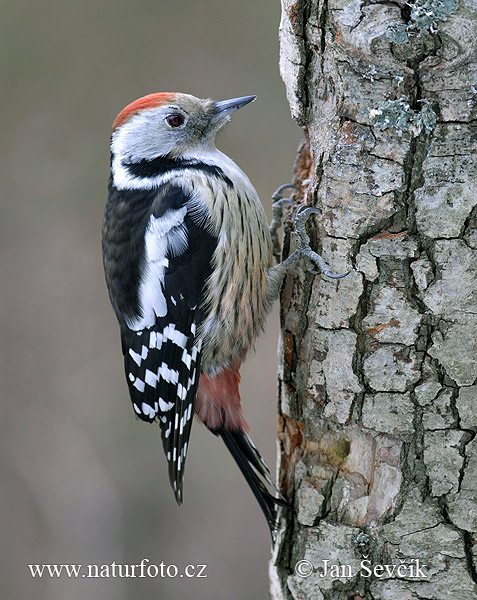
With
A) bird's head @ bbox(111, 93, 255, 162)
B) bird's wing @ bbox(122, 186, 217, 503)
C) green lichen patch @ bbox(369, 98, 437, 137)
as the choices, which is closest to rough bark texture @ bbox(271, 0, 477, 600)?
green lichen patch @ bbox(369, 98, 437, 137)

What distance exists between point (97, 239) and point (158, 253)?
6.77ft

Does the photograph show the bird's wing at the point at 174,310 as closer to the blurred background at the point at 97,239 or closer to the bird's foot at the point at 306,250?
the bird's foot at the point at 306,250

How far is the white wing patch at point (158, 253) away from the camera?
2.50 m

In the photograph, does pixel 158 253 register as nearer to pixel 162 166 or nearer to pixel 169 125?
pixel 162 166

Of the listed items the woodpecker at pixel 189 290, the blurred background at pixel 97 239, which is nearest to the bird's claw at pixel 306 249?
the woodpecker at pixel 189 290

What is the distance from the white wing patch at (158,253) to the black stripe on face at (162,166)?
256mm

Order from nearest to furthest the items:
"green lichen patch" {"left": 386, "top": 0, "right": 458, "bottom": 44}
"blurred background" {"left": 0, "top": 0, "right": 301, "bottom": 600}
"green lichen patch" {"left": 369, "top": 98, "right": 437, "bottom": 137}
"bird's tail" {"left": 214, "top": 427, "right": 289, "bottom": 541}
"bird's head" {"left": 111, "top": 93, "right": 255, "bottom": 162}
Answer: "green lichen patch" {"left": 386, "top": 0, "right": 458, "bottom": 44}, "green lichen patch" {"left": 369, "top": 98, "right": 437, "bottom": 137}, "bird's tail" {"left": 214, "top": 427, "right": 289, "bottom": 541}, "bird's head" {"left": 111, "top": 93, "right": 255, "bottom": 162}, "blurred background" {"left": 0, "top": 0, "right": 301, "bottom": 600}

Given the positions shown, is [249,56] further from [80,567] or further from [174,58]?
[80,567]

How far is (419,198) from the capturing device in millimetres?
1858

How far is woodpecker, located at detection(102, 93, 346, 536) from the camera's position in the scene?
2506 mm

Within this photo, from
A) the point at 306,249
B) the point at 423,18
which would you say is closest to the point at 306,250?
the point at 306,249

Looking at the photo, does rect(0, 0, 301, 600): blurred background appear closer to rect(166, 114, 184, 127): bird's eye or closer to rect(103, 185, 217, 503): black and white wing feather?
rect(166, 114, 184, 127): bird's eye

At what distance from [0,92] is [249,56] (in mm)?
1639

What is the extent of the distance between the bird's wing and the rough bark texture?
1.62 ft
